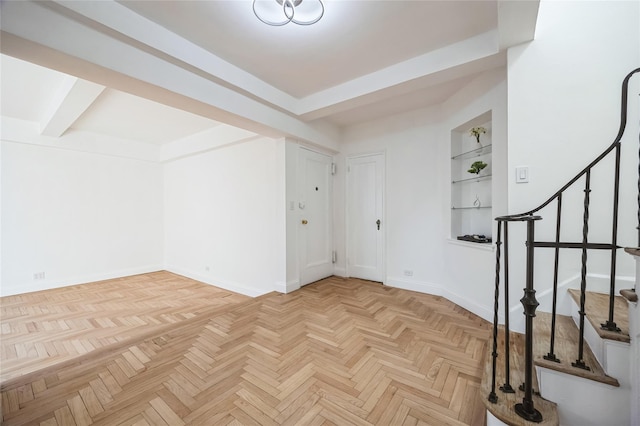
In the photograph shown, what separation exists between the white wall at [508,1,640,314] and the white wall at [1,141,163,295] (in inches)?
266

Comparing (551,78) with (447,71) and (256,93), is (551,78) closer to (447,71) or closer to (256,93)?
(447,71)

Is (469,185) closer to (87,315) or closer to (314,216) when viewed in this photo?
(314,216)

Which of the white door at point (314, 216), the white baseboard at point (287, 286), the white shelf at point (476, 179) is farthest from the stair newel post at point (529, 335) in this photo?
the white door at point (314, 216)

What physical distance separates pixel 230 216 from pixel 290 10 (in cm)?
340

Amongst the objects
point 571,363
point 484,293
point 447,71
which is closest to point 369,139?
point 447,71

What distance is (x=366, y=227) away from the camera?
404cm

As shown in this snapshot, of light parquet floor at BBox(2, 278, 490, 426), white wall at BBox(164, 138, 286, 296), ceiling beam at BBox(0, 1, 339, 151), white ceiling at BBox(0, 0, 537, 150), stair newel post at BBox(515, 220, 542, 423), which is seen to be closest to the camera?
stair newel post at BBox(515, 220, 542, 423)

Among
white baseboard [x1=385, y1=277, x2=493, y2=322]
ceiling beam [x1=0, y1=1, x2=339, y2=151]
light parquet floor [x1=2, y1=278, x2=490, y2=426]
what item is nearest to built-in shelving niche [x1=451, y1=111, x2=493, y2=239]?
white baseboard [x1=385, y1=277, x2=493, y2=322]

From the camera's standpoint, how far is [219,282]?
15.4ft

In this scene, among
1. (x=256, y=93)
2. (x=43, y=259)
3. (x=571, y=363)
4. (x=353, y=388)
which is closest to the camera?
(x=571, y=363)

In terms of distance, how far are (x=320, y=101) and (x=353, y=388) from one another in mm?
2982

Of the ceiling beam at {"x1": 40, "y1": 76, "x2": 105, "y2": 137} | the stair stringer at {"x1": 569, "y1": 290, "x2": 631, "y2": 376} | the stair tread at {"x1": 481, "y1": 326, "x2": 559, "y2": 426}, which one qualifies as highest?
the ceiling beam at {"x1": 40, "y1": 76, "x2": 105, "y2": 137}

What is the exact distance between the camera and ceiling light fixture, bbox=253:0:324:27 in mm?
1723

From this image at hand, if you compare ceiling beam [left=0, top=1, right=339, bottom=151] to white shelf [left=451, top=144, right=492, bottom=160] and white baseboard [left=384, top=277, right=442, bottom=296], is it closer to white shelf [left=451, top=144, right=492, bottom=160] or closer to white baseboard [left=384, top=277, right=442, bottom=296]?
white shelf [left=451, top=144, right=492, bottom=160]
